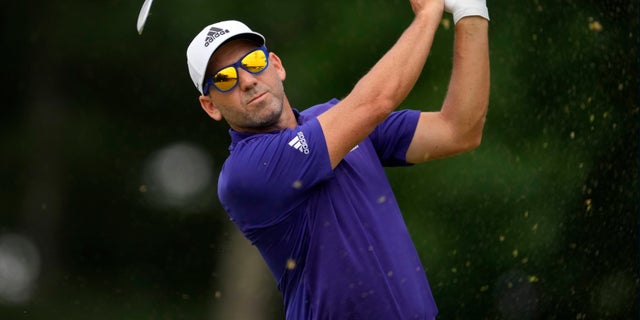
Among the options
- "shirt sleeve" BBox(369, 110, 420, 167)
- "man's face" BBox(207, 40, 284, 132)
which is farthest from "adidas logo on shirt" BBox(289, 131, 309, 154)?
"shirt sleeve" BBox(369, 110, 420, 167)

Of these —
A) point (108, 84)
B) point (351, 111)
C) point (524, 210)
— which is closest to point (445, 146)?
point (351, 111)

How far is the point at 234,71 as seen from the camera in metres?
3.72

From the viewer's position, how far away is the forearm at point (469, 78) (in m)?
3.68

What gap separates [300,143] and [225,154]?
723cm

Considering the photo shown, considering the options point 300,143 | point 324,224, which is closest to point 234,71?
point 300,143

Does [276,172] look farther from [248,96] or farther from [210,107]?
[210,107]

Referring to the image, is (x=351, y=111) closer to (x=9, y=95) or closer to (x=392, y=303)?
(x=392, y=303)

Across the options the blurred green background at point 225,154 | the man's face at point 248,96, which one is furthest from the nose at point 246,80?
the blurred green background at point 225,154

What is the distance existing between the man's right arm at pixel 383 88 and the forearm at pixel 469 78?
21 centimetres

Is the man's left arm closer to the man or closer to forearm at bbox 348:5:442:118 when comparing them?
the man

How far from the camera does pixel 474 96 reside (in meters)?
3.77

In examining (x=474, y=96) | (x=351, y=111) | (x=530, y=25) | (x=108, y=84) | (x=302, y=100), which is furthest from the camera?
(x=108, y=84)

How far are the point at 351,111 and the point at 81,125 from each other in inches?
324

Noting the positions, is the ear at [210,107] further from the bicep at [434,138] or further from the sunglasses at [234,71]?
the bicep at [434,138]
